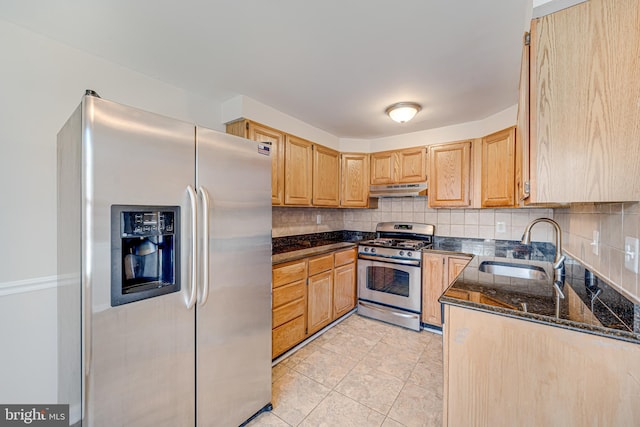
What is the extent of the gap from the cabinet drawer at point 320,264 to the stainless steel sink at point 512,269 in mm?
1428

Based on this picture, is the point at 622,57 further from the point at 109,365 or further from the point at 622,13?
the point at 109,365

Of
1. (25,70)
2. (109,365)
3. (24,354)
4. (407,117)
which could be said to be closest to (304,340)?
(109,365)

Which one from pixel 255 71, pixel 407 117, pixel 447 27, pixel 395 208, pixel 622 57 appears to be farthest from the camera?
pixel 395 208

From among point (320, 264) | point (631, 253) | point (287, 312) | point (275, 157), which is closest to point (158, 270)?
point (287, 312)

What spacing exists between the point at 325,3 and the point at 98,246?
149cm

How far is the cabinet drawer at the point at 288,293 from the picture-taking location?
2.20 meters

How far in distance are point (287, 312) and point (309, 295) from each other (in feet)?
1.07

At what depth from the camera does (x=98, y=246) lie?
3.32 ft

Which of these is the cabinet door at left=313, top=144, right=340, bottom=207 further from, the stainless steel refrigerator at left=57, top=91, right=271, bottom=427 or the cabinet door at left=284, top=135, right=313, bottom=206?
the stainless steel refrigerator at left=57, top=91, right=271, bottom=427

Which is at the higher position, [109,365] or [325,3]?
[325,3]

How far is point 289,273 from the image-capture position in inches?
91.4

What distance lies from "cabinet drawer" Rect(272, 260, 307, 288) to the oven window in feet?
3.50

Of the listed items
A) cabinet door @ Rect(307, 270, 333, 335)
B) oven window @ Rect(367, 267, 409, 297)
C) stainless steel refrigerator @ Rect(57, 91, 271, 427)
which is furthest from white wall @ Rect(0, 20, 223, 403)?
oven window @ Rect(367, 267, 409, 297)

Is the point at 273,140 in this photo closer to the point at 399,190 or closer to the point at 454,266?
the point at 399,190
